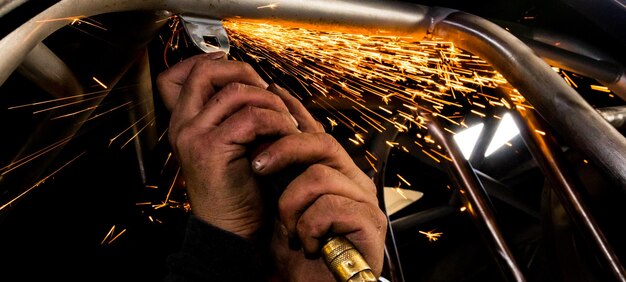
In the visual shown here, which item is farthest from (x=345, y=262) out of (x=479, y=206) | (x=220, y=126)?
(x=479, y=206)

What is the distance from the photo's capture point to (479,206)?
1.77 metres

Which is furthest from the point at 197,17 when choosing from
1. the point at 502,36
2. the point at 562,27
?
the point at 562,27

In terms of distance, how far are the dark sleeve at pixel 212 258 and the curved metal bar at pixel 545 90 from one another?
33.1 inches

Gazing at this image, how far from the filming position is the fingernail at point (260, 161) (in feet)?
2.80

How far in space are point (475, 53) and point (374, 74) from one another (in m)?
1.22

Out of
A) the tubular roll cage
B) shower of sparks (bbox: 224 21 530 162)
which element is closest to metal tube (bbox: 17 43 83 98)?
the tubular roll cage

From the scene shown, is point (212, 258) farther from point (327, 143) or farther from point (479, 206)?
point (479, 206)

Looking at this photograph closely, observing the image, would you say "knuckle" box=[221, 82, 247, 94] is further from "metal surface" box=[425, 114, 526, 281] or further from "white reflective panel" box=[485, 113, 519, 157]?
"white reflective panel" box=[485, 113, 519, 157]

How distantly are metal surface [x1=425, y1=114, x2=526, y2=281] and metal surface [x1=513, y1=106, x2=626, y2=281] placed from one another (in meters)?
0.34

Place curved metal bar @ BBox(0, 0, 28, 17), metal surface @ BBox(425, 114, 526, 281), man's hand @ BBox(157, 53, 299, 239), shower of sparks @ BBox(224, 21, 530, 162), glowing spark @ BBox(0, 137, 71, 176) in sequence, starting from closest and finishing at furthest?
curved metal bar @ BBox(0, 0, 28, 17) < man's hand @ BBox(157, 53, 299, 239) < glowing spark @ BBox(0, 137, 71, 176) < metal surface @ BBox(425, 114, 526, 281) < shower of sparks @ BBox(224, 21, 530, 162)

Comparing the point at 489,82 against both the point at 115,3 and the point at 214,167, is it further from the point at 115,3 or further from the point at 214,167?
the point at 115,3

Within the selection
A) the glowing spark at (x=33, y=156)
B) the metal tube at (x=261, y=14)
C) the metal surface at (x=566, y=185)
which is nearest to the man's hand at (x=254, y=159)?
the metal tube at (x=261, y=14)

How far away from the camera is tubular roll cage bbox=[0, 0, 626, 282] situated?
0.64 metres

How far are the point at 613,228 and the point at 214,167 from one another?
243 centimetres
